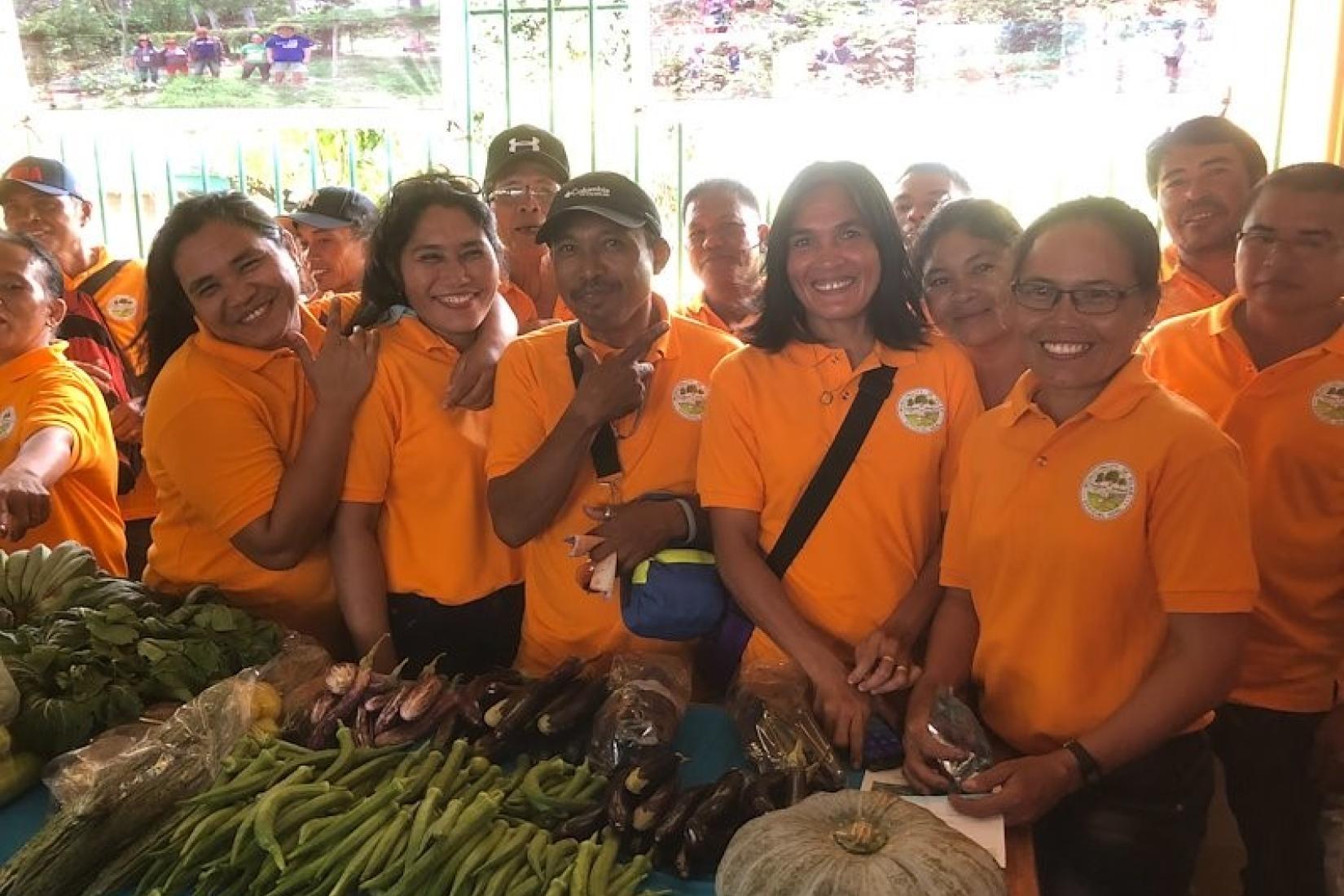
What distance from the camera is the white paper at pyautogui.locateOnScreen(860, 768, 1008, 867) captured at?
1.79 meters

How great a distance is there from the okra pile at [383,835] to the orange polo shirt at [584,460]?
591 mm

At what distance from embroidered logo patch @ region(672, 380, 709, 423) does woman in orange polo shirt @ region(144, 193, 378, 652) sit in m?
0.81

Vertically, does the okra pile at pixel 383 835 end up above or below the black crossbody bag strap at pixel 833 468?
below

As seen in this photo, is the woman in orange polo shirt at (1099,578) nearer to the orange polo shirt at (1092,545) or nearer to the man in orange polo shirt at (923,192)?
the orange polo shirt at (1092,545)

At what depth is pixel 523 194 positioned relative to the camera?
3.82 metres

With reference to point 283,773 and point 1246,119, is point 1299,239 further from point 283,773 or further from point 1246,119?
point 1246,119

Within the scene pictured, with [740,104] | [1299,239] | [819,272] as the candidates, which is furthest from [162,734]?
[740,104]

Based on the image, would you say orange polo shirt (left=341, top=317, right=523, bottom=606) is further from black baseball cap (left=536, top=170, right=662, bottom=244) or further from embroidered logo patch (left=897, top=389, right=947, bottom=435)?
embroidered logo patch (left=897, top=389, right=947, bottom=435)

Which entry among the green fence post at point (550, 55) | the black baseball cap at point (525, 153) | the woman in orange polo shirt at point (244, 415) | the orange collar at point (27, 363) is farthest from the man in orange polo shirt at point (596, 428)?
the green fence post at point (550, 55)

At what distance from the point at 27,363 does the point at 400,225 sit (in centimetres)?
161

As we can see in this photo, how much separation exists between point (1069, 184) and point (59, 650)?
18.2ft

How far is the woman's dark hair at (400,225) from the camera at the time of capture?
8.95ft

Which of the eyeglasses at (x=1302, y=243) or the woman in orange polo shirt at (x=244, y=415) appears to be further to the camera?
the woman in orange polo shirt at (x=244, y=415)

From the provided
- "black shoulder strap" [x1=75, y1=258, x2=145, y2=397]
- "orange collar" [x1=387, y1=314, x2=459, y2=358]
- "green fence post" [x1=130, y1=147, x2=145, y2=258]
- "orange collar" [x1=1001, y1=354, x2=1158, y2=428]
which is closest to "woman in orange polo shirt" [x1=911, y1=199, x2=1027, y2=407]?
"orange collar" [x1=1001, y1=354, x2=1158, y2=428]
